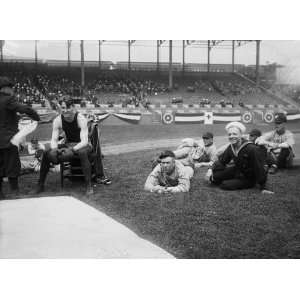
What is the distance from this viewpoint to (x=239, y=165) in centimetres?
523

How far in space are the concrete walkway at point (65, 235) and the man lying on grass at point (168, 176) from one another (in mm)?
817

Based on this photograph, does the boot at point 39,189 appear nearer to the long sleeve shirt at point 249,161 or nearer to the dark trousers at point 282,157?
the long sleeve shirt at point 249,161

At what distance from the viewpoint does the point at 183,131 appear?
536 centimetres

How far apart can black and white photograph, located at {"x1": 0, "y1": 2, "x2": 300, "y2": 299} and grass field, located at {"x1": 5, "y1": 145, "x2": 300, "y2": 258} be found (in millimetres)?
13

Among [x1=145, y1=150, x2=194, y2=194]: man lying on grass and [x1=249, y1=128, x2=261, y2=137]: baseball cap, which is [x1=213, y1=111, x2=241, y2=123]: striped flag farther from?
[x1=145, y1=150, x2=194, y2=194]: man lying on grass

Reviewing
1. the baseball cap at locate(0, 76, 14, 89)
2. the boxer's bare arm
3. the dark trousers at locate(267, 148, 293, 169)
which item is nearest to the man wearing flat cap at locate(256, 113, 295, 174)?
the dark trousers at locate(267, 148, 293, 169)

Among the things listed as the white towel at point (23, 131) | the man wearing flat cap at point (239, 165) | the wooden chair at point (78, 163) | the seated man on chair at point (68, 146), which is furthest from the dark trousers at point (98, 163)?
the man wearing flat cap at point (239, 165)

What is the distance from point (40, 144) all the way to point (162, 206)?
1694 mm

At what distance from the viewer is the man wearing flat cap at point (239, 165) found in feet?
16.8

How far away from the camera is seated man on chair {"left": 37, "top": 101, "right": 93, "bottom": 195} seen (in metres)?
5.15

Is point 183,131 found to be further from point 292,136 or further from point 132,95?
point 292,136
